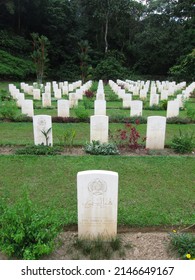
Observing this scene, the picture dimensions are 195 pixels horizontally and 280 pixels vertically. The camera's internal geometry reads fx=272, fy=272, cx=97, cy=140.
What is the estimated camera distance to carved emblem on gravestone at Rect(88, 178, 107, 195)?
3.59 m

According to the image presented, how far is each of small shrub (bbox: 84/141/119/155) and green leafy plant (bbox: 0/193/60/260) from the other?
384 centimetres

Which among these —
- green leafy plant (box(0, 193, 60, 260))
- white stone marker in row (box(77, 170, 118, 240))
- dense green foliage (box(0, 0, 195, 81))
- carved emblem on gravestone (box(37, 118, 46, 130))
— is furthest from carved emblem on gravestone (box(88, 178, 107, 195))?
dense green foliage (box(0, 0, 195, 81))

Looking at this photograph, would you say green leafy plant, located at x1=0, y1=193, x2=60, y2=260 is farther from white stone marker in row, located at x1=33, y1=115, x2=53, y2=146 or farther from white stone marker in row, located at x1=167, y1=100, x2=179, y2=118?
white stone marker in row, located at x1=167, y1=100, x2=179, y2=118

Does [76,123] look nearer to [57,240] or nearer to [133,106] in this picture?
[133,106]

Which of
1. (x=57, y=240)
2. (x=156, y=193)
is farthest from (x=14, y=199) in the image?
(x=156, y=193)

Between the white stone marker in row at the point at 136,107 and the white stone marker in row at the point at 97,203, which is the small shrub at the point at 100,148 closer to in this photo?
the white stone marker in row at the point at 97,203

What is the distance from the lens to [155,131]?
759cm

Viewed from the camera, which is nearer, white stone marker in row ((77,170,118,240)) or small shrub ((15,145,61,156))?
white stone marker in row ((77,170,118,240))

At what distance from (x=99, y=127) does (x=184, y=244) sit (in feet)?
15.2

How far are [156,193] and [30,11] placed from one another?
36947 mm

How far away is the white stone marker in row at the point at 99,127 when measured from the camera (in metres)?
7.63

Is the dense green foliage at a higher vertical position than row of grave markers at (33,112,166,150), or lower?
higher

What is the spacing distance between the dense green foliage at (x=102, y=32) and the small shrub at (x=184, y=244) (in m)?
29.2

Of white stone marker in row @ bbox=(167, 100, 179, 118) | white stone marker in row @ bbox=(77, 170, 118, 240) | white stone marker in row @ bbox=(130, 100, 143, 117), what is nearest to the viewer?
white stone marker in row @ bbox=(77, 170, 118, 240)
